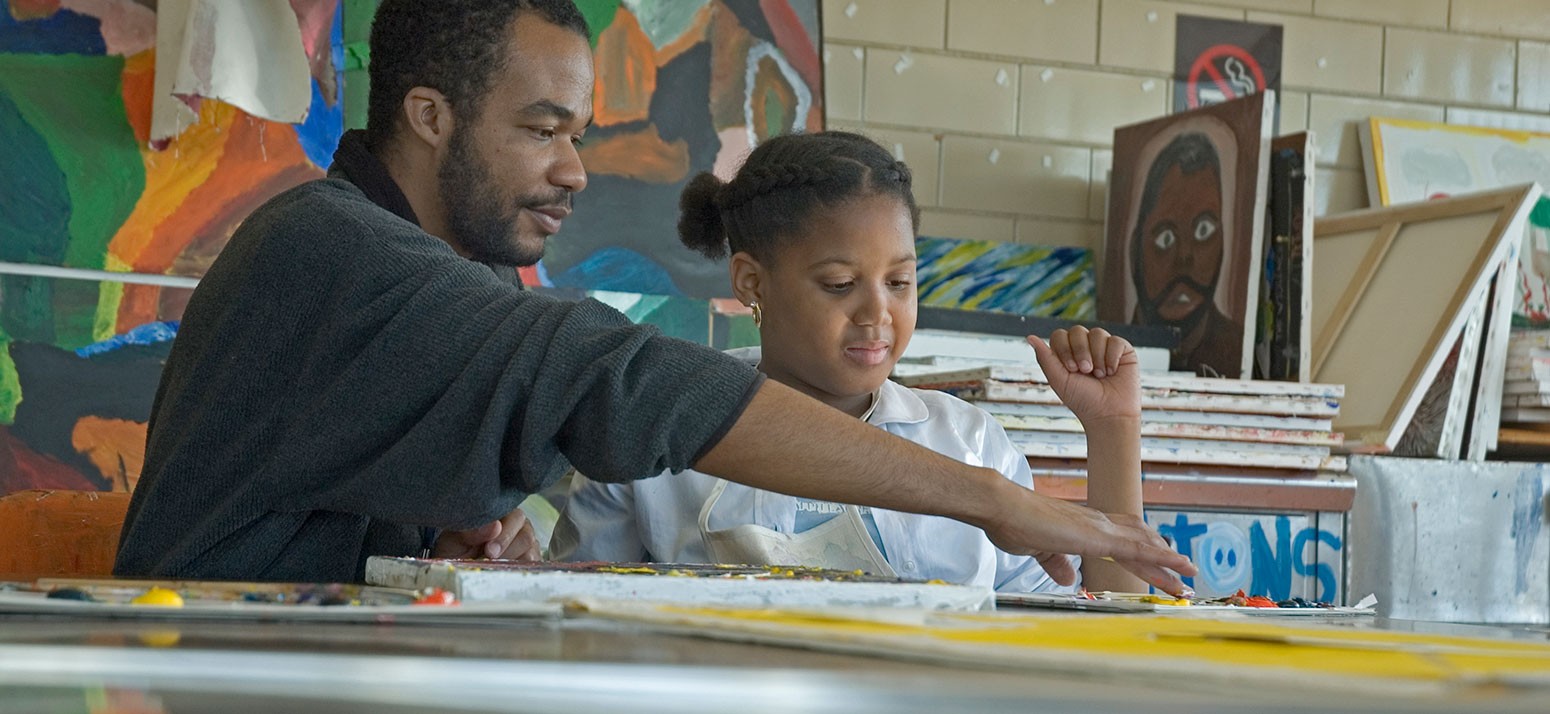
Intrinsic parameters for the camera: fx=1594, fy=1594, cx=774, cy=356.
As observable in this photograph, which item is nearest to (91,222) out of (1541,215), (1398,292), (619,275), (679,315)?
(619,275)

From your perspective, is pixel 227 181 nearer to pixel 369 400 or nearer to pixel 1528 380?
pixel 369 400

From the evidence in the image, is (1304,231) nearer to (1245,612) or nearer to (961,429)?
(961,429)

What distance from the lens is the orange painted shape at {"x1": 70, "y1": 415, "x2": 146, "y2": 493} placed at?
9.21ft

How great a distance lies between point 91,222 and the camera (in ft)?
9.30

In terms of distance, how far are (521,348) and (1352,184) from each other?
301 centimetres

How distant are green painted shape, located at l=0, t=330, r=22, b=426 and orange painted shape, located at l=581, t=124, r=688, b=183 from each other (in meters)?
1.10

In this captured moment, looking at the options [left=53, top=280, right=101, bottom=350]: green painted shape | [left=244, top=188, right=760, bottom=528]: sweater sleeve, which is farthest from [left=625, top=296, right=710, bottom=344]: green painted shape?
[left=244, top=188, right=760, bottom=528]: sweater sleeve

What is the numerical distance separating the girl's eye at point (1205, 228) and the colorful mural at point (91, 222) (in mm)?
1853

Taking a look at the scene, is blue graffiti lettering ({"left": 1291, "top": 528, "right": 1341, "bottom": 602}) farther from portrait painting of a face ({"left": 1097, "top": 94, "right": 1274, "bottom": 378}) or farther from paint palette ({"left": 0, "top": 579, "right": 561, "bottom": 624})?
paint palette ({"left": 0, "top": 579, "right": 561, "bottom": 624})

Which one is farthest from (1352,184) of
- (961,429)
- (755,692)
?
(755,692)

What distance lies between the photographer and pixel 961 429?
2064mm

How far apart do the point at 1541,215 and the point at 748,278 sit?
96.8 inches

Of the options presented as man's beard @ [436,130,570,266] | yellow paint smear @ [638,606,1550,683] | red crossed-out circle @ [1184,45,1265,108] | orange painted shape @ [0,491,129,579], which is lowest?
orange painted shape @ [0,491,129,579]

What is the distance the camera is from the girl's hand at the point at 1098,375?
73.4 inches
